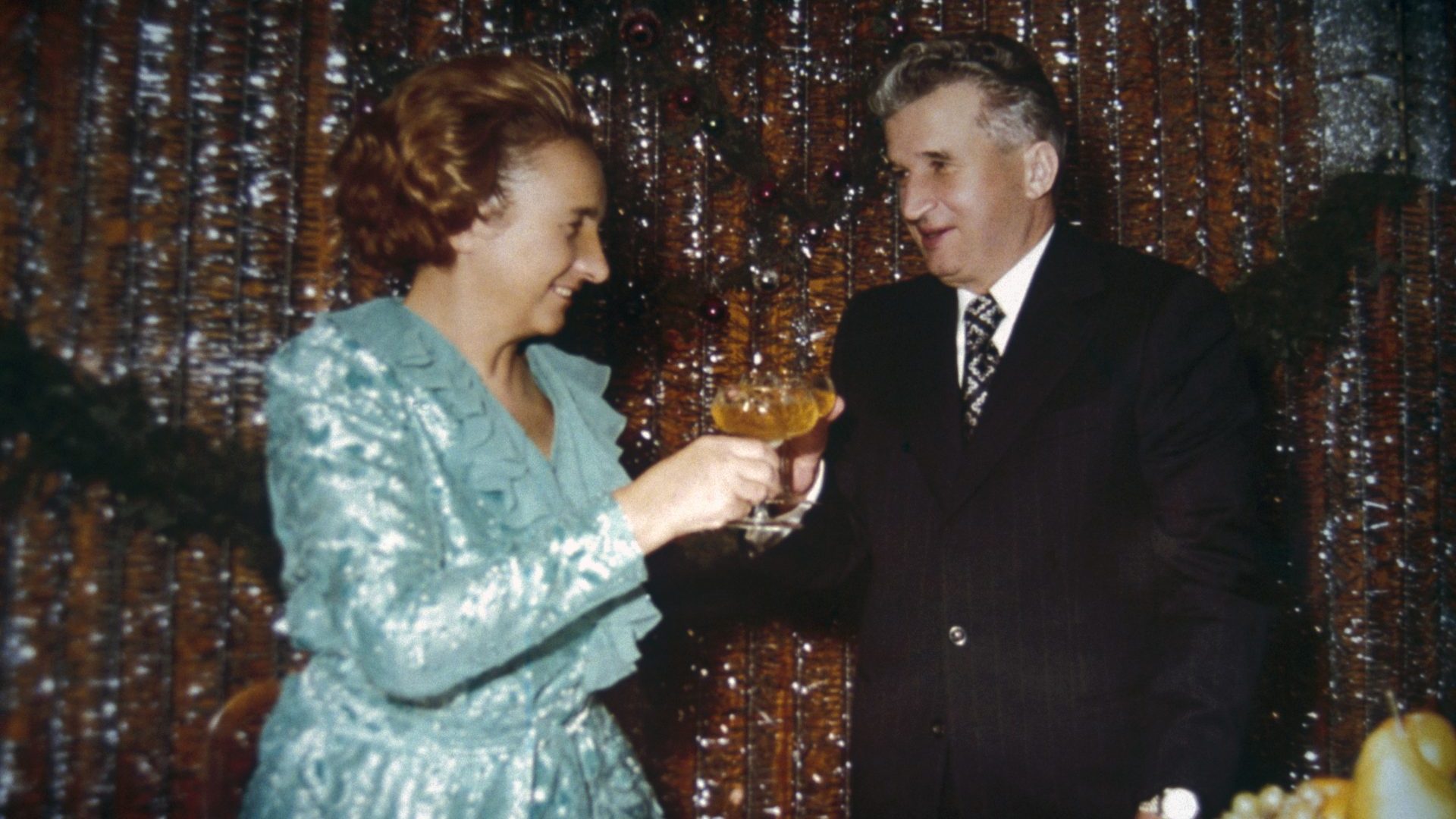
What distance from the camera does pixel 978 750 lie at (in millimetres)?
1718

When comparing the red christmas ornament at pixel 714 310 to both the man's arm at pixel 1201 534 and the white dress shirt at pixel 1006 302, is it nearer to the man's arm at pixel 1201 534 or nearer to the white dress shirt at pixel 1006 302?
the white dress shirt at pixel 1006 302

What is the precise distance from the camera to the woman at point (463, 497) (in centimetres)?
118

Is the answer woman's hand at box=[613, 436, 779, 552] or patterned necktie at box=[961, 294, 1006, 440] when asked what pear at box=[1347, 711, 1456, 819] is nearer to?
patterned necktie at box=[961, 294, 1006, 440]

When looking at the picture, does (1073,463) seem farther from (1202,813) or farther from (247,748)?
(247,748)

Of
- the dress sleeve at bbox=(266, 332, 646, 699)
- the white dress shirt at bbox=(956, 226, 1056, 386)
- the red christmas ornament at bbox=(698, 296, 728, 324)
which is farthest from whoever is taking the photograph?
the red christmas ornament at bbox=(698, 296, 728, 324)

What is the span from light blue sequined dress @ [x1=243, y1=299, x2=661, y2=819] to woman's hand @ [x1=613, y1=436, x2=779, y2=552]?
4 cm

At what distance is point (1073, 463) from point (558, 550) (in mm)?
1046

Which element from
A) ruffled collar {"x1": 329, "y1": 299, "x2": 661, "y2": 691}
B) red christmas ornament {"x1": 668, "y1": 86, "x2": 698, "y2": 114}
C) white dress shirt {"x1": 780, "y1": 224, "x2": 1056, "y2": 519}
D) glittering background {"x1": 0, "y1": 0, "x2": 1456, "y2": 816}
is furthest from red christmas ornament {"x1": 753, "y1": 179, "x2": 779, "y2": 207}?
ruffled collar {"x1": 329, "y1": 299, "x2": 661, "y2": 691}

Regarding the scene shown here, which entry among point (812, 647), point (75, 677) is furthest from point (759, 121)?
point (75, 677)

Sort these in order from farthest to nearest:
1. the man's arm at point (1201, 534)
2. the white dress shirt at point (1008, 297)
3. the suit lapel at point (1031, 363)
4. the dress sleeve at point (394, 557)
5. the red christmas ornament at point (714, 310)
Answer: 1. the red christmas ornament at point (714, 310)
2. the white dress shirt at point (1008, 297)
3. the suit lapel at point (1031, 363)
4. the man's arm at point (1201, 534)
5. the dress sleeve at point (394, 557)

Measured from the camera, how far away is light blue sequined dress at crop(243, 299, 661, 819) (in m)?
1.17

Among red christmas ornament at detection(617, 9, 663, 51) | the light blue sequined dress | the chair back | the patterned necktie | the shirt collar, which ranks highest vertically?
red christmas ornament at detection(617, 9, 663, 51)

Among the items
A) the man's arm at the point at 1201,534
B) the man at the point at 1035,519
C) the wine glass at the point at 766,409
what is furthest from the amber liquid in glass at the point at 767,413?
the man's arm at the point at 1201,534

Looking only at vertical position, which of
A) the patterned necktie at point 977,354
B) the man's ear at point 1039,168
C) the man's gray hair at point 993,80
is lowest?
the patterned necktie at point 977,354
